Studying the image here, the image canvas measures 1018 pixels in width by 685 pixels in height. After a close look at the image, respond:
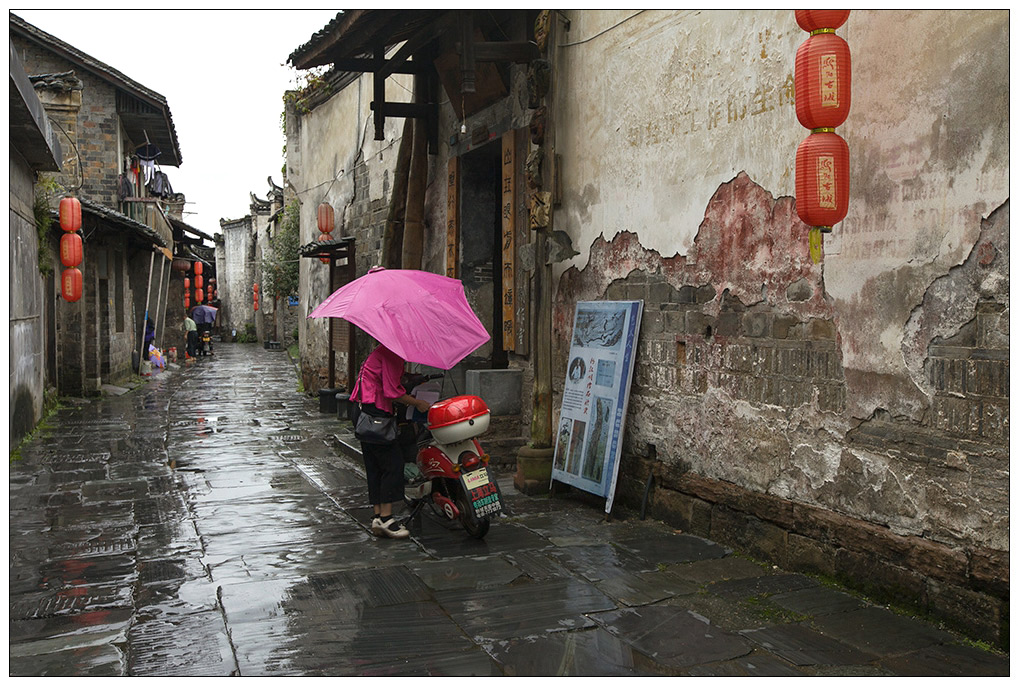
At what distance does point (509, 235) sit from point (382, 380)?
280cm

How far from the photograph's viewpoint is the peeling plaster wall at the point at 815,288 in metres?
3.77

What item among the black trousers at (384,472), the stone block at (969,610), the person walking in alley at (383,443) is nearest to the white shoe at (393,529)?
the person walking in alley at (383,443)

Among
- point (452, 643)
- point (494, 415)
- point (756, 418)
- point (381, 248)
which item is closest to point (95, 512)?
point (494, 415)

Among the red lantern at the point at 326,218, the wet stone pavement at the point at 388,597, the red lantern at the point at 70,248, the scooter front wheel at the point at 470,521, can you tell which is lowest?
the wet stone pavement at the point at 388,597

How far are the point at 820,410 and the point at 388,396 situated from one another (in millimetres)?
2665

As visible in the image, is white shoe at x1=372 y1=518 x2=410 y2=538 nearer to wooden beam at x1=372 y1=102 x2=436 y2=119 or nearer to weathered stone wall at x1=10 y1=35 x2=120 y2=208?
wooden beam at x1=372 y1=102 x2=436 y2=119

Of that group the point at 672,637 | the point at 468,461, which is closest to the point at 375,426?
the point at 468,461

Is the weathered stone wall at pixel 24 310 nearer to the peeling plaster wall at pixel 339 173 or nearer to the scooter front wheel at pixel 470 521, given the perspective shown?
the peeling plaster wall at pixel 339 173

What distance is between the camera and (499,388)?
7.88 meters

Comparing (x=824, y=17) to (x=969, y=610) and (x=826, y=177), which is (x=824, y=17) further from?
(x=969, y=610)

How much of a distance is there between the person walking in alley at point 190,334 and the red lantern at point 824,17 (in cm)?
2637

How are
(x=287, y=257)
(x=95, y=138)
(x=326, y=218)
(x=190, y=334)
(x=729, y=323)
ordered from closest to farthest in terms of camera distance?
(x=729, y=323), (x=326, y=218), (x=95, y=138), (x=190, y=334), (x=287, y=257)

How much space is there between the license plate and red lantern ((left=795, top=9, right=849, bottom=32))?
321 centimetres

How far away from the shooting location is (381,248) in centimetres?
1145
